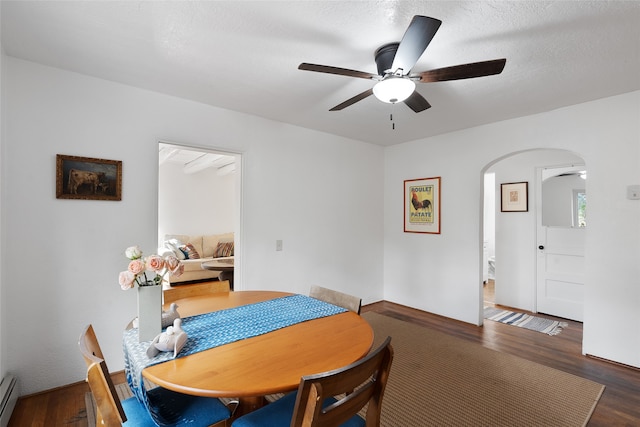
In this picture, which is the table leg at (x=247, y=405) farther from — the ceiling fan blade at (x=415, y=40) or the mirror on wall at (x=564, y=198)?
the mirror on wall at (x=564, y=198)

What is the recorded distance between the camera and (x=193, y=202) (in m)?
7.11

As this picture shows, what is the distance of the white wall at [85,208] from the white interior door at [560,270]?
3.49 meters

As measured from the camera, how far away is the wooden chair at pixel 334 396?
0.98 meters

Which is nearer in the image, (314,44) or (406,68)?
(406,68)

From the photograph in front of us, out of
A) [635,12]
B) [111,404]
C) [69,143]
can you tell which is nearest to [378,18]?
[635,12]

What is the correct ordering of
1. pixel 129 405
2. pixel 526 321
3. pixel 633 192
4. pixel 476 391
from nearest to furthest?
pixel 129 405
pixel 476 391
pixel 633 192
pixel 526 321

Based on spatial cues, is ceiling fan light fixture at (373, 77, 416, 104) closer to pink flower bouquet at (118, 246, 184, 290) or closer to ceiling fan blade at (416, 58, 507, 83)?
ceiling fan blade at (416, 58, 507, 83)

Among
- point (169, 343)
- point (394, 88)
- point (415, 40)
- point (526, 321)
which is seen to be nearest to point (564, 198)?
point (526, 321)

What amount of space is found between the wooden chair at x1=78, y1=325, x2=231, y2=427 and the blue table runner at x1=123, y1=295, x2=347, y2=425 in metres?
0.11

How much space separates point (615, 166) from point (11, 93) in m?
4.91

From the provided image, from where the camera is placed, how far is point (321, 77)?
2416 mm

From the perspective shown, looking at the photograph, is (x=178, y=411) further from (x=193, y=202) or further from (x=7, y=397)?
(x=193, y=202)

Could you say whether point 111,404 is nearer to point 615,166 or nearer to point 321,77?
point 321,77

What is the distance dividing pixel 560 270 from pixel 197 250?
6234mm
